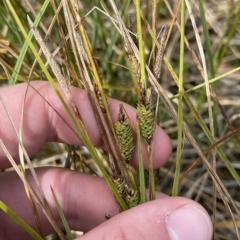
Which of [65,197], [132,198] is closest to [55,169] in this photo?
[65,197]

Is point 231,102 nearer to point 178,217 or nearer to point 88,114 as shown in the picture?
point 88,114

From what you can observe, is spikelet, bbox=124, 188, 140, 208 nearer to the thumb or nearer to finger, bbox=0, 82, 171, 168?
the thumb

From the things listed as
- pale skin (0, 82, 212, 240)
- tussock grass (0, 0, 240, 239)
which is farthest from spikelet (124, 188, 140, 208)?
pale skin (0, 82, 212, 240)

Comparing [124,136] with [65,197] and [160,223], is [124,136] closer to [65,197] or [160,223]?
[160,223]

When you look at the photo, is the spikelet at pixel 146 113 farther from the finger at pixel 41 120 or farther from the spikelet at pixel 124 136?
the finger at pixel 41 120

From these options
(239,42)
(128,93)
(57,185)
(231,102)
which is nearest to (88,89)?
(57,185)
